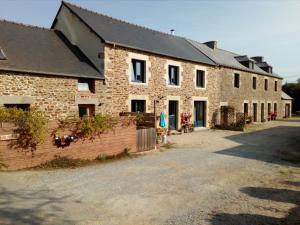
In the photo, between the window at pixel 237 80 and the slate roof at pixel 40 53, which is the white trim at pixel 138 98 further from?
the window at pixel 237 80

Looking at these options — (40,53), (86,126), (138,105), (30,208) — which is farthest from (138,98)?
(30,208)

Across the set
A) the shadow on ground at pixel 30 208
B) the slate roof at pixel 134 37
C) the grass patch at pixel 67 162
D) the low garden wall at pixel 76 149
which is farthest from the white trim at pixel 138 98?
the shadow on ground at pixel 30 208

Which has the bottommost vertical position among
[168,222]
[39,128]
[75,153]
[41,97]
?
[168,222]

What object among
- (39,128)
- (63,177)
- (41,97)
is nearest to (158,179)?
(63,177)

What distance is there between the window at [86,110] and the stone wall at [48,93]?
0.85 feet

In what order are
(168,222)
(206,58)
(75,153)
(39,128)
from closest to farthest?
(168,222) < (39,128) < (75,153) < (206,58)

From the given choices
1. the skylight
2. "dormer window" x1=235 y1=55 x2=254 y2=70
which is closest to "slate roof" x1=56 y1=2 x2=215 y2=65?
the skylight

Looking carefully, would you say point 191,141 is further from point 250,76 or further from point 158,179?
point 250,76

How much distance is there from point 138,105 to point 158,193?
982 cm

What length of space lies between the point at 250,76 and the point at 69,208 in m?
24.8

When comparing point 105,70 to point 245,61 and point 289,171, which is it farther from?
point 245,61

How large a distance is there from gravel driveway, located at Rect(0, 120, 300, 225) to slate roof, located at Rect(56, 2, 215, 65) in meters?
7.60

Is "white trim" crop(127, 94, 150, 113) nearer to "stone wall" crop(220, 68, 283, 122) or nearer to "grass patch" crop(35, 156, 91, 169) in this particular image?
"grass patch" crop(35, 156, 91, 169)

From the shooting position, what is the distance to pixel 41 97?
11.7 metres
